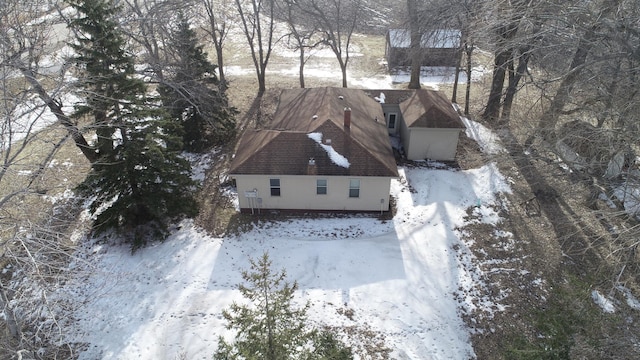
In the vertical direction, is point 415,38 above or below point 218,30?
below

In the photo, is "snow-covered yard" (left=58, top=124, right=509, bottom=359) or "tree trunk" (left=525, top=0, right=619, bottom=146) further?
"tree trunk" (left=525, top=0, right=619, bottom=146)

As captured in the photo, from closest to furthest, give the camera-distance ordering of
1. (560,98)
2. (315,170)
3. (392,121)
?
(560,98) < (315,170) < (392,121)

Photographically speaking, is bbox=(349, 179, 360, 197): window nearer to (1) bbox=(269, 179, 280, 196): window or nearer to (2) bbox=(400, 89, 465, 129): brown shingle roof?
(1) bbox=(269, 179, 280, 196): window

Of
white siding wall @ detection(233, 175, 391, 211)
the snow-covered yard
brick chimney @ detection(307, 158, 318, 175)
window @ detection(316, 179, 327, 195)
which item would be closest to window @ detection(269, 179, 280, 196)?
white siding wall @ detection(233, 175, 391, 211)

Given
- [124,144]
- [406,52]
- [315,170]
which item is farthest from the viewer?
[406,52]

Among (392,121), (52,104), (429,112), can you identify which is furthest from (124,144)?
(392,121)

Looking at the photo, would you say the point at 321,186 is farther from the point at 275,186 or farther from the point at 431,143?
the point at 431,143
